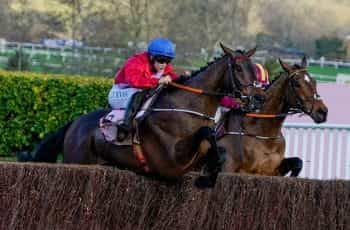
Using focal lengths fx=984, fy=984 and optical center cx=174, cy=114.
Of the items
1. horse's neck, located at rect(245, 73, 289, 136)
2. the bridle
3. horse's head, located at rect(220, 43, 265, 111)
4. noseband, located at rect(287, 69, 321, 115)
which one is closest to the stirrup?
horse's head, located at rect(220, 43, 265, 111)

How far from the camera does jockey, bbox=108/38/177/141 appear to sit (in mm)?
7855

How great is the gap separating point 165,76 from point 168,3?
14.3 meters

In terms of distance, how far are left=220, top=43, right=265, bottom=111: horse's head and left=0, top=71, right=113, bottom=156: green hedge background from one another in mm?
6104

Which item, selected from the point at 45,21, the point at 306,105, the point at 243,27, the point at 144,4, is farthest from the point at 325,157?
the point at 45,21

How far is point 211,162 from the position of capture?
6973 mm

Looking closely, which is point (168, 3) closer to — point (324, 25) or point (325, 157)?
point (325, 157)

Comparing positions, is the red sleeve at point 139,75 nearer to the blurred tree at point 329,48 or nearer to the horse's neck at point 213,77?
the horse's neck at point 213,77

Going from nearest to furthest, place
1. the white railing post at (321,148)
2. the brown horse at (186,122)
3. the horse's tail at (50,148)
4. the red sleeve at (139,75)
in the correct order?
the brown horse at (186,122), the red sleeve at (139,75), the horse's tail at (50,148), the white railing post at (321,148)

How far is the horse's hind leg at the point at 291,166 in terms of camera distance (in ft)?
28.7

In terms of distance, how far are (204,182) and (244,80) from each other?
52.9 inches

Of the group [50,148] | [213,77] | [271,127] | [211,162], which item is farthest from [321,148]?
[211,162]

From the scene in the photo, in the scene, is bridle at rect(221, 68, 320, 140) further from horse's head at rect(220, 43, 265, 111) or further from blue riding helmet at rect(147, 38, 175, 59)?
blue riding helmet at rect(147, 38, 175, 59)

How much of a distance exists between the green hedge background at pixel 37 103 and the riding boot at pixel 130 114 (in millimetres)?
5617

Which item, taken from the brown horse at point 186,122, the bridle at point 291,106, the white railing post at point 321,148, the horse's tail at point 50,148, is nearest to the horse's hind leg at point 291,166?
the bridle at point 291,106
